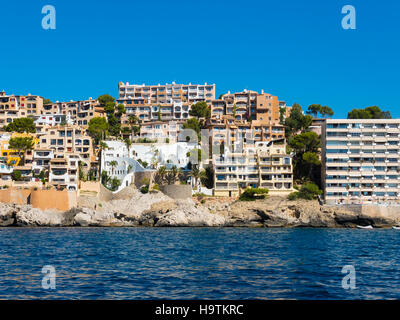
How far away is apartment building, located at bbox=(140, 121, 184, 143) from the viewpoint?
11194cm

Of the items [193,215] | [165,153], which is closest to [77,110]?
[165,153]

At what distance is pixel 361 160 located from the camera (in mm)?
88500

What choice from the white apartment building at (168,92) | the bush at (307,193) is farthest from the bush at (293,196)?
the white apartment building at (168,92)

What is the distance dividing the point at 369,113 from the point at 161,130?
50136 mm

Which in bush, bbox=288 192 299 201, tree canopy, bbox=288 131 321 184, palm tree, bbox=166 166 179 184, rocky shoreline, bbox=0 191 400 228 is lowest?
rocky shoreline, bbox=0 191 400 228

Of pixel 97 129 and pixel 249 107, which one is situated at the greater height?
pixel 249 107

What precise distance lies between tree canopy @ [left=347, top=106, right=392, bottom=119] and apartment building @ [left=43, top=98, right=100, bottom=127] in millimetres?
64314

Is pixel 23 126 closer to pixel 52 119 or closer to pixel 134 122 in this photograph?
pixel 52 119

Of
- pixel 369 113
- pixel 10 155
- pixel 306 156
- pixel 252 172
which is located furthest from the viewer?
pixel 369 113

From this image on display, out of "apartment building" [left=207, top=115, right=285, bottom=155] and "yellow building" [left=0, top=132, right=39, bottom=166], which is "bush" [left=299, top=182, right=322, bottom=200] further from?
"yellow building" [left=0, top=132, right=39, bottom=166]

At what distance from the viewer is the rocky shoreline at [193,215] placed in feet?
251

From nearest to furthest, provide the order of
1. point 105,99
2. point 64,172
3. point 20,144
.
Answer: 1. point 64,172
2. point 20,144
3. point 105,99

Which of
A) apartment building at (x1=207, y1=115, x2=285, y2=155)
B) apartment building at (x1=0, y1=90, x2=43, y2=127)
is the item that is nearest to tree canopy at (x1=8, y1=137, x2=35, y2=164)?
apartment building at (x1=207, y1=115, x2=285, y2=155)

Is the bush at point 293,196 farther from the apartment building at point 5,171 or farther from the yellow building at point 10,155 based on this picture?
the apartment building at point 5,171
